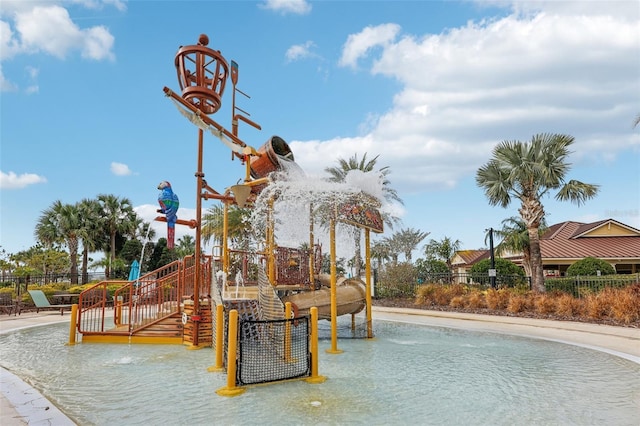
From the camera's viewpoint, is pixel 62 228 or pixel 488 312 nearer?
pixel 488 312

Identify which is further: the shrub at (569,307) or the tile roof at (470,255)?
the tile roof at (470,255)

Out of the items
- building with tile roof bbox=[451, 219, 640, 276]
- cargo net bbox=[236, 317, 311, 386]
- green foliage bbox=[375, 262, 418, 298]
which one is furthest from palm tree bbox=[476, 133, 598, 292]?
cargo net bbox=[236, 317, 311, 386]

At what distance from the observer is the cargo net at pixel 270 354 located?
650 centimetres

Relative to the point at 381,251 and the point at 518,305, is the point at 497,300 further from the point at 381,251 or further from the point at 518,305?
the point at 381,251

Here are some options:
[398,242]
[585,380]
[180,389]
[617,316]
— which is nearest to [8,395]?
[180,389]

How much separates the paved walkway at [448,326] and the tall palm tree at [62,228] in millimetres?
18844

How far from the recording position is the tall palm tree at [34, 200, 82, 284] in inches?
1410

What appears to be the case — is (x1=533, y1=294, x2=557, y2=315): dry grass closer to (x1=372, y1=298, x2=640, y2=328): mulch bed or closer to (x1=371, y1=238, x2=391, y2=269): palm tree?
(x1=372, y1=298, x2=640, y2=328): mulch bed

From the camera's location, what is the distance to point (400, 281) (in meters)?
24.6

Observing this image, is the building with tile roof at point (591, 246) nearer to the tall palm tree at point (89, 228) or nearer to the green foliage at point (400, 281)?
the green foliage at point (400, 281)

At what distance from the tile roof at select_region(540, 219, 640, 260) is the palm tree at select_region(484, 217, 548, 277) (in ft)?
4.74

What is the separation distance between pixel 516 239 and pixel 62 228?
37109mm

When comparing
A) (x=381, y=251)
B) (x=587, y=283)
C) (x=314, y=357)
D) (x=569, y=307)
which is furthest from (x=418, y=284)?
(x=381, y=251)

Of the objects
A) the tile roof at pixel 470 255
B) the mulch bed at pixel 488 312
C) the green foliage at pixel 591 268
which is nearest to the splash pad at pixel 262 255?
the mulch bed at pixel 488 312
